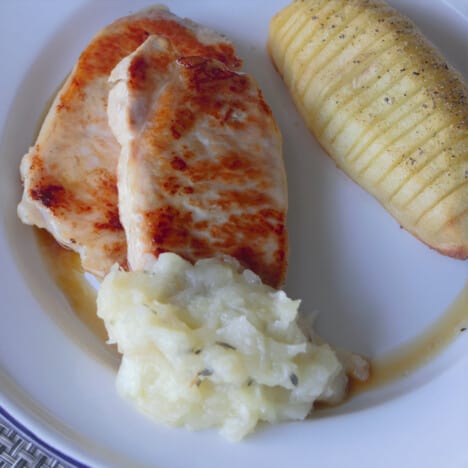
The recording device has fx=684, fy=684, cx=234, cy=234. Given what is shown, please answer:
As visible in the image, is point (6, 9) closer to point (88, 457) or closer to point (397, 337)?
point (88, 457)

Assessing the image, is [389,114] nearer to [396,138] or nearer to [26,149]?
[396,138]

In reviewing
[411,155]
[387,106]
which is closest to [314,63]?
[387,106]

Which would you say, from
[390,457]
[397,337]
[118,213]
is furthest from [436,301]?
[118,213]

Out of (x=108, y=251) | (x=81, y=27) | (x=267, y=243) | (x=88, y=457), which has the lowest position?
(x=88, y=457)

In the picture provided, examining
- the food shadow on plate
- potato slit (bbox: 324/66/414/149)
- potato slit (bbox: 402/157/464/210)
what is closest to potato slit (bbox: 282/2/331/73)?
potato slit (bbox: 324/66/414/149)

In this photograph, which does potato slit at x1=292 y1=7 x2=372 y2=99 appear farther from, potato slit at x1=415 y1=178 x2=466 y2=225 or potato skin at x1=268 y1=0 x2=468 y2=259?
potato slit at x1=415 y1=178 x2=466 y2=225

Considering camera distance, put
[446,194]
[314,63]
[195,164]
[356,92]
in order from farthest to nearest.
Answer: [314,63] < [356,92] < [446,194] < [195,164]

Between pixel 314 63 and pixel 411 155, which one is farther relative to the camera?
pixel 314 63
